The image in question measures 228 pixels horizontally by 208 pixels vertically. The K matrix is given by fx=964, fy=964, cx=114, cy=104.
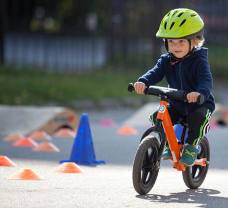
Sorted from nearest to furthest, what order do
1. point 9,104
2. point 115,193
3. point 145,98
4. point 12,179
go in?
1. point 115,193
2. point 12,179
3. point 9,104
4. point 145,98

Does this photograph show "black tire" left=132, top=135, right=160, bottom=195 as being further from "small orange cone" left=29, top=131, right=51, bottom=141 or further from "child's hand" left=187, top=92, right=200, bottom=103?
"small orange cone" left=29, top=131, right=51, bottom=141

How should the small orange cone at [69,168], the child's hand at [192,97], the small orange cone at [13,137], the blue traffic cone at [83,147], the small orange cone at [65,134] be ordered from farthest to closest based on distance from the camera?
the small orange cone at [65,134] → the small orange cone at [13,137] → the blue traffic cone at [83,147] → the small orange cone at [69,168] → the child's hand at [192,97]

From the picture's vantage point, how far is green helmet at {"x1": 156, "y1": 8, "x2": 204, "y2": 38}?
7.94 meters

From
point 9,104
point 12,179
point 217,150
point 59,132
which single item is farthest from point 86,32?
point 12,179

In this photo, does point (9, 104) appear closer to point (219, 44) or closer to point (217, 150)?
point (217, 150)

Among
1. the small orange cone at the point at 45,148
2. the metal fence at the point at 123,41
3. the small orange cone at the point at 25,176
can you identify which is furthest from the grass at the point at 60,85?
the small orange cone at the point at 25,176

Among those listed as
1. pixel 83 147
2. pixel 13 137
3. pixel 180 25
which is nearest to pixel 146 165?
pixel 180 25

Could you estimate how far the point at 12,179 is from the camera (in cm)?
841

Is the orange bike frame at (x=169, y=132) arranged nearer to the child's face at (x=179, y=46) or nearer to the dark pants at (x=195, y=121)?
the dark pants at (x=195, y=121)

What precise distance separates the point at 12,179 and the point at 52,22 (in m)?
19.2

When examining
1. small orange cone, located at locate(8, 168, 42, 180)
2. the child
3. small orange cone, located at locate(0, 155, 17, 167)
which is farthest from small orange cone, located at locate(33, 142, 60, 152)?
the child

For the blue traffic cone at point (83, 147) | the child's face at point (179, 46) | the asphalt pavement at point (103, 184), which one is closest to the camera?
the asphalt pavement at point (103, 184)

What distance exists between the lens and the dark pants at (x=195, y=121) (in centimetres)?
788

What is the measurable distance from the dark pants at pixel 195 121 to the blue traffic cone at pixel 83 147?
6.46 feet
